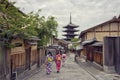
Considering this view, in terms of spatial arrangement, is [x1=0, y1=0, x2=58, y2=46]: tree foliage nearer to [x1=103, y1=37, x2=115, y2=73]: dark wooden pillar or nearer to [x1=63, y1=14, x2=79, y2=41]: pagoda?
[x1=103, y1=37, x2=115, y2=73]: dark wooden pillar

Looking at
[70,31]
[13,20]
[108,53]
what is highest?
[70,31]

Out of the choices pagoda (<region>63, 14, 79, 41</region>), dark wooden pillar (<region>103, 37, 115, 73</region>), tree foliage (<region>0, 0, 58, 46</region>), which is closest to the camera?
tree foliage (<region>0, 0, 58, 46</region>)

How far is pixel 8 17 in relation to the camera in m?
12.4

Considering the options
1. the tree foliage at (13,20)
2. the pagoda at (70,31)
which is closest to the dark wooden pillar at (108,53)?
the tree foliage at (13,20)

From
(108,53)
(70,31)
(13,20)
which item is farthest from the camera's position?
(70,31)

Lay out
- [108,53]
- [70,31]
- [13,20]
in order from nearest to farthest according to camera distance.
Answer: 1. [13,20]
2. [108,53]
3. [70,31]

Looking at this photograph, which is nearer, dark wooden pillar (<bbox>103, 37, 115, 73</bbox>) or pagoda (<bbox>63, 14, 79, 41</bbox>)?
dark wooden pillar (<bbox>103, 37, 115, 73</bbox>)

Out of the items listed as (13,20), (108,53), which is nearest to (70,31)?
(108,53)

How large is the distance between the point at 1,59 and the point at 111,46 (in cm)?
1194

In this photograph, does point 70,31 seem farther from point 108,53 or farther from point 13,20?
point 13,20

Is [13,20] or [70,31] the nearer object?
[13,20]

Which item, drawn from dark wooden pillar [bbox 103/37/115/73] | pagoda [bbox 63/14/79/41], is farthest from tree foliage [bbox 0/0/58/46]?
pagoda [bbox 63/14/79/41]

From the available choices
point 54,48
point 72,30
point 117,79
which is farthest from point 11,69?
point 72,30

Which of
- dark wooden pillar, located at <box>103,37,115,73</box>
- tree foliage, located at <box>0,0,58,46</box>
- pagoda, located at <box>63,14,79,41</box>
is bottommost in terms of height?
dark wooden pillar, located at <box>103,37,115,73</box>
